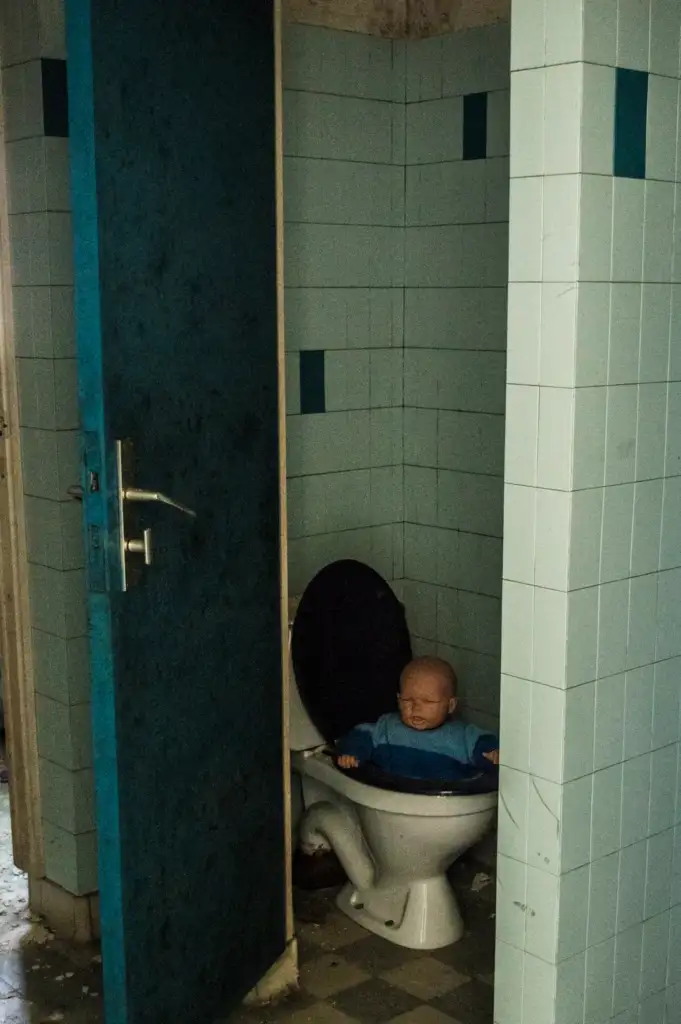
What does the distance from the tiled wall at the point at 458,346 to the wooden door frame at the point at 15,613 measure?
1.05 metres

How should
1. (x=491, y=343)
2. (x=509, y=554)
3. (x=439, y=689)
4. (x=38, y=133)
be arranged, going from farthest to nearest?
(x=491, y=343) → (x=439, y=689) → (x=38, y=133) → (x=509, y=554)

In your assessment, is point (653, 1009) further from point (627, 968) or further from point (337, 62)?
point (337, 62)

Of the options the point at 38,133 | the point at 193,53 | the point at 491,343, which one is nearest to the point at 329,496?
the point at 491,343

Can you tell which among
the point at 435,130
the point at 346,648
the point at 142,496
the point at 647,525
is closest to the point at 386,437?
the point at 346,648

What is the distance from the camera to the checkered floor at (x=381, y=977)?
8.53 ft

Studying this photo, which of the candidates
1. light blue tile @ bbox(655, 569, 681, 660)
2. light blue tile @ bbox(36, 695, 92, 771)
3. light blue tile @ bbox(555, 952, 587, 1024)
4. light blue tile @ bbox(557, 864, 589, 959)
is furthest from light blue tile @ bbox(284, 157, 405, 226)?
light blue tile @ bbox(555, 952, 587, 1024)

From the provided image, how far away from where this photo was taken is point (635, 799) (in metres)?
2.19

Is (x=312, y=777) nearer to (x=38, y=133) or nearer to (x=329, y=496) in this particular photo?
(x=329, y=496)

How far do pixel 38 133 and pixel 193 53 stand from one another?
675mm

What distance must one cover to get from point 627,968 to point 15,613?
1569 millimetres

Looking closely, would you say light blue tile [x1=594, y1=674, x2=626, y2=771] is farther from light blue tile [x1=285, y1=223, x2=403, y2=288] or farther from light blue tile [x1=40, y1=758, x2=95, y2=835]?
light blue tile [x1=285, y1=223, x2=403, y2=288]

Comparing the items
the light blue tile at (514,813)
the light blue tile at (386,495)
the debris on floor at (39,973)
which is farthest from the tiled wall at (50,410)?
the light blue tile at (514,813)

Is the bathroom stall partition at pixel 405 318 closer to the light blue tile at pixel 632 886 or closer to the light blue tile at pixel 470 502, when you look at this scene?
the light blue tile at pixel 470 502

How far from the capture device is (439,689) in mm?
2893
